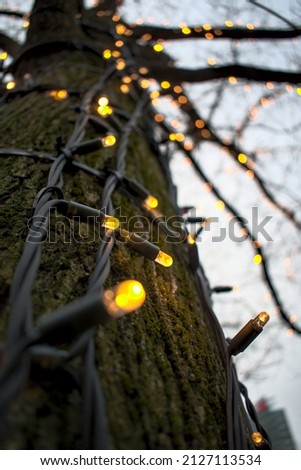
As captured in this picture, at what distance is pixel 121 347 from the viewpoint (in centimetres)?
45

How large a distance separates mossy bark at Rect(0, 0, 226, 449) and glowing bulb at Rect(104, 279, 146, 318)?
4.1 inches

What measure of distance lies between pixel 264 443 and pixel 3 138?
2.87 feet

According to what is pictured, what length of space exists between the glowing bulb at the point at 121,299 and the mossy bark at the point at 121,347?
0.10 m

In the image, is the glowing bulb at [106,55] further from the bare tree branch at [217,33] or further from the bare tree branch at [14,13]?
the bare tree branch at [14,13]

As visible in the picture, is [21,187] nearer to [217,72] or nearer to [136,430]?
[136,430]

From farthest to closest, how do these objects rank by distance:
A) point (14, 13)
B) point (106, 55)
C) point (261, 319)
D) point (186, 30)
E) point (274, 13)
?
point (14, 13), point (186, 30), point (274, 13), point (106, 55), point (261, 319)

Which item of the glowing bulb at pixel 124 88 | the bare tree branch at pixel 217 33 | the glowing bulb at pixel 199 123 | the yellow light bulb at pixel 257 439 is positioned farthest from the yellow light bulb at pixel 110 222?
the glowing bulb at pixel 199 123

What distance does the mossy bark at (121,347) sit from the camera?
1.12ft

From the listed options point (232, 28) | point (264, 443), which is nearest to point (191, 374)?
point (264, 443)

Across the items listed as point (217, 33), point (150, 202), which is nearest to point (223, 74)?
point (217, 33)

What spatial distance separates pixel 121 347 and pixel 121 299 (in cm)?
16

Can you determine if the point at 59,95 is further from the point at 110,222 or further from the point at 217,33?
the point at 217,33

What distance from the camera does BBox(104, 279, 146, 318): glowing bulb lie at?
0.99 ft
